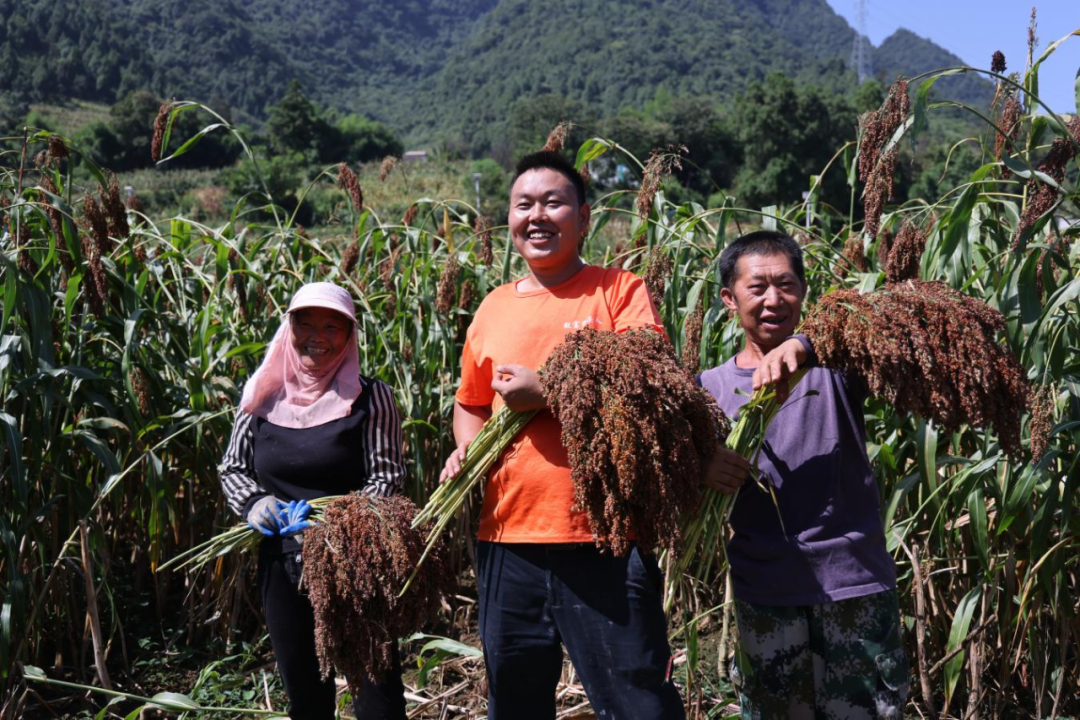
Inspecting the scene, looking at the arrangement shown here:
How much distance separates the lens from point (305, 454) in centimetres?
215

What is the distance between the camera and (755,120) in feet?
139

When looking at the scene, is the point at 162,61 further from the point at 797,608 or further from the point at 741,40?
the point at 797,608

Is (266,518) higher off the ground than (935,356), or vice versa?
(935,356)

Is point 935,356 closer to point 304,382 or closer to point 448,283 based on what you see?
point 304,382

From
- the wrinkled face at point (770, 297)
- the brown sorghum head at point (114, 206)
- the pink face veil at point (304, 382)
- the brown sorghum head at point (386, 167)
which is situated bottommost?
the pink face veil at point (304, 382)

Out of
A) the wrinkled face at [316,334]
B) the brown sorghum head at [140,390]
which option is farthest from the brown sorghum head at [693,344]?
the brown sorghum head at [140,390]

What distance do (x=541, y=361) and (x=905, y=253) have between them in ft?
3.32

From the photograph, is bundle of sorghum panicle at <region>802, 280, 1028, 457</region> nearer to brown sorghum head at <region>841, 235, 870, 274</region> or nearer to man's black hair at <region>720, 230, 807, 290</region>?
man's black hair at <region>720, 230, 807, 290</region>

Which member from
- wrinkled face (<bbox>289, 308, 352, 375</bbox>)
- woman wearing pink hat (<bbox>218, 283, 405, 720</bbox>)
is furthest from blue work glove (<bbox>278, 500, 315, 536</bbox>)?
wrinkled face (<bbox>289, 308, 352, 375</bbox>)

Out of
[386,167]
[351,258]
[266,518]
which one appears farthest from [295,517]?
[386,167]

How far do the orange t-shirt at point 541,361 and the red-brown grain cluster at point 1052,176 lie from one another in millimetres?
863

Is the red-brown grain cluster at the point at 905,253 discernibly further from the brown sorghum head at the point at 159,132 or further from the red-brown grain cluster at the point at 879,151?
the brown sorghum head at the point at 159,132

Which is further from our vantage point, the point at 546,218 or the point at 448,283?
the point at 448,283

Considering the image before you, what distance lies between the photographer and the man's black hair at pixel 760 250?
1.90 meters
